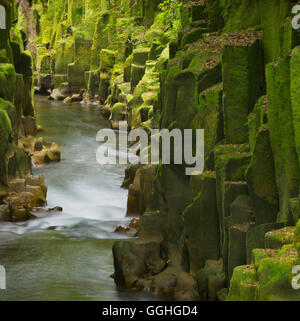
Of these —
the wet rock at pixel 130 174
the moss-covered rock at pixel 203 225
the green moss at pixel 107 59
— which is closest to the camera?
the moss-covered rock at pixel 203 225

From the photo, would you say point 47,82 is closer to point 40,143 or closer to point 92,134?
point 92,134

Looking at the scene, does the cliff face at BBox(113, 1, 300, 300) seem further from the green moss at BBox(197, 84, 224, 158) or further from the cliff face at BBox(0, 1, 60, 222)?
the cliff face at BBox(0, 1, 60, 222)

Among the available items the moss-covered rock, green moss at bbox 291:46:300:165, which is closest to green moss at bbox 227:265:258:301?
green moss at bbox 291:46:300:165

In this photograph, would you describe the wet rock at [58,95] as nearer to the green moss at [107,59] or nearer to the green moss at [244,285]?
the green moss at [107,59]

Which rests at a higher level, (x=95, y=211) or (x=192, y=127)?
(x=192, y=127)

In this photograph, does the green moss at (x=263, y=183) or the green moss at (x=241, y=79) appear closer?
the green moss at (x=263, y=183)

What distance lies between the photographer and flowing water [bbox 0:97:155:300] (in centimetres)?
1517

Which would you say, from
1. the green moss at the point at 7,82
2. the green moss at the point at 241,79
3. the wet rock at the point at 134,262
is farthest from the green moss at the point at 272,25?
the green moss at the point at 7,82

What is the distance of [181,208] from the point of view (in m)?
16.8

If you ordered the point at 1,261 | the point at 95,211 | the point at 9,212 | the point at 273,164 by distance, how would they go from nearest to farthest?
1. the point at 273,164
2. the point at 1,261
3. the point at 9,212
4. the point at 95,211

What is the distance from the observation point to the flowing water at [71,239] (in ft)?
49.8

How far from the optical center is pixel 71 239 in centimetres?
1994
